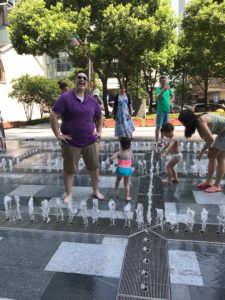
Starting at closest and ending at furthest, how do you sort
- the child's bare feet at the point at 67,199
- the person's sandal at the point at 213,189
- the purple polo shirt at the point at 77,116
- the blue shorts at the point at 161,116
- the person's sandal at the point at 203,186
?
the purple polo shirt at the point at 77,116 → the child's bare feet at the point at 67,199 → the person's sandal at the point at 213,189 → the person's sandal at the point at 203,186 → the blue shorts at the point at 161,116

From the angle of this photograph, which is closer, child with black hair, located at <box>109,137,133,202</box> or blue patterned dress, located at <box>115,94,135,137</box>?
child with black hair, located at <box>109,137,133,202</box>

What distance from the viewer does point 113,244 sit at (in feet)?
11.4

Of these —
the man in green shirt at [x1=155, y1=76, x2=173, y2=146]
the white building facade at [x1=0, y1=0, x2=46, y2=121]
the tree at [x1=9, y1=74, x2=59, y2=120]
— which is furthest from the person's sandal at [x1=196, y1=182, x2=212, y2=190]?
the white building facade at [x1=0, y1=0, x2=46, y2=121]

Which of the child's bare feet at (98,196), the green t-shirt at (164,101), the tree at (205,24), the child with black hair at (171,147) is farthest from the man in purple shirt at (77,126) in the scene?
the tree at (205,24)

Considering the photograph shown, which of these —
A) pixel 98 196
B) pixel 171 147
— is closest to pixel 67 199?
pixel 98 196

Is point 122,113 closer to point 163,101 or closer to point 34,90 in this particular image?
point 163,101

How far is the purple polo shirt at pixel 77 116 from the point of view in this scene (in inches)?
168

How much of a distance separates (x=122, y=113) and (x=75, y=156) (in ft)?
12.7

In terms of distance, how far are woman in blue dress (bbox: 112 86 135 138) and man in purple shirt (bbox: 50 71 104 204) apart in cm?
351

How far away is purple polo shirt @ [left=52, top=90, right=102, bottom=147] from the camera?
4.26 metres

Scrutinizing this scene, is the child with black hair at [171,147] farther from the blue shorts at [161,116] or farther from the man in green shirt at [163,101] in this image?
the blue shorts at [161,116]

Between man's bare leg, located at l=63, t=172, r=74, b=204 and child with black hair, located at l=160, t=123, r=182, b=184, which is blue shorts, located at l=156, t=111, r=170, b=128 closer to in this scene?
child with black hair, located at l=160, t=123, r=182, b=184

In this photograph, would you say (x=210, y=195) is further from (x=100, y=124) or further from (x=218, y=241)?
(x=100, y=124)

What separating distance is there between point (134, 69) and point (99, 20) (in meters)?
3.83
